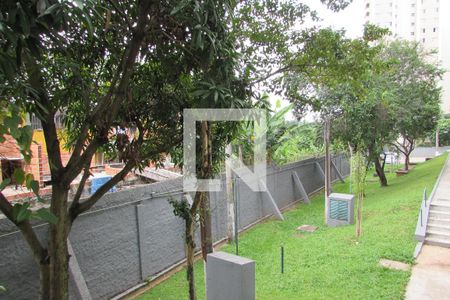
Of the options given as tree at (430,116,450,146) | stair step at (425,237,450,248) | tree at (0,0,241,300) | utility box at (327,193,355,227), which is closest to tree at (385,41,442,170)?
utility box at (327,193,355,227)

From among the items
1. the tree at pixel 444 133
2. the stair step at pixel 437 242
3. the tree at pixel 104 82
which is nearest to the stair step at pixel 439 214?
the stair step at pixel 437 242

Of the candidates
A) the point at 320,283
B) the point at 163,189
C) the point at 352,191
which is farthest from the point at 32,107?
the point at 352,191

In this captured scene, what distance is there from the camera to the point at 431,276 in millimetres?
6191

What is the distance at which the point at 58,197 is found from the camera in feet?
9.87

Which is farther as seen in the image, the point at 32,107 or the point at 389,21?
the point at 389,21

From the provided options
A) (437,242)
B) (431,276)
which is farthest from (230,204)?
(437,242)

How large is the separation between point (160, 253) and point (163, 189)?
128 cm

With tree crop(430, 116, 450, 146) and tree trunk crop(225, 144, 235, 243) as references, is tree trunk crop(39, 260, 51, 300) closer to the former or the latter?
tree trunk crop(225, 144, 235, 243)

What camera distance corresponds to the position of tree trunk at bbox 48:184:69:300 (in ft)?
9.86

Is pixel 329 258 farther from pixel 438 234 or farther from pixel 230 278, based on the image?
pixel 230 278

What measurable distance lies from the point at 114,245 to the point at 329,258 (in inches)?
174

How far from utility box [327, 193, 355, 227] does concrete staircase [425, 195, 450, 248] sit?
6.79 feet

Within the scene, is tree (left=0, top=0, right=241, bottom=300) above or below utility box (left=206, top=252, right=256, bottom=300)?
above

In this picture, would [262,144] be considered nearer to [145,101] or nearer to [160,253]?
[160,253]
